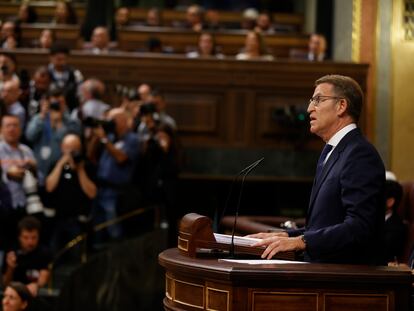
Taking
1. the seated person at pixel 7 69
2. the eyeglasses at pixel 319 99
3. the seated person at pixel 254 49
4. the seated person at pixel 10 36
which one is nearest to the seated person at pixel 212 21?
the seated person at pixel 254 49

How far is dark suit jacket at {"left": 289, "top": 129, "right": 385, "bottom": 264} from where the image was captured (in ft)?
12.0

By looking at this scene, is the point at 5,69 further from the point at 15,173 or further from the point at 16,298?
the point at 16,298

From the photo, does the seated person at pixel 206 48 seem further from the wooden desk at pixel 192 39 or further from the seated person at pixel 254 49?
the wooden desk at pixel 192 39

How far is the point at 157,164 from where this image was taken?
8.54 meters

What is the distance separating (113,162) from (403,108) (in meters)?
2.47

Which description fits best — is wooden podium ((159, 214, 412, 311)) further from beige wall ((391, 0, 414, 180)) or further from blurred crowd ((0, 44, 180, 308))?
blurred crowd ((0, 44, 180, 308))

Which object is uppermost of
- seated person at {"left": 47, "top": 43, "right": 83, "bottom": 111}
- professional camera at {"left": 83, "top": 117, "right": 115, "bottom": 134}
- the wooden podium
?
seated person at {"left": 47, "top": 43, "right": 83, "bottom": 111}

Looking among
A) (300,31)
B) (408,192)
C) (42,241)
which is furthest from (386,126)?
(300,31)

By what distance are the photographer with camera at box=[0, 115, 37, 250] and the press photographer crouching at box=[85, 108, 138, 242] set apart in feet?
2.42

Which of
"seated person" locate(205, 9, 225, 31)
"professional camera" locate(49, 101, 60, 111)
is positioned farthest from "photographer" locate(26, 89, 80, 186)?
"seated person" locate(205, 9, 225, 31)

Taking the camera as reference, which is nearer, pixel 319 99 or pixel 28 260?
pixel 319 99

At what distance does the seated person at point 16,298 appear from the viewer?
20.7 feet

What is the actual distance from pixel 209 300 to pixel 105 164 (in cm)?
481

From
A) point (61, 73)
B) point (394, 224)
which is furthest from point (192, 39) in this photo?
point (394, 224)
